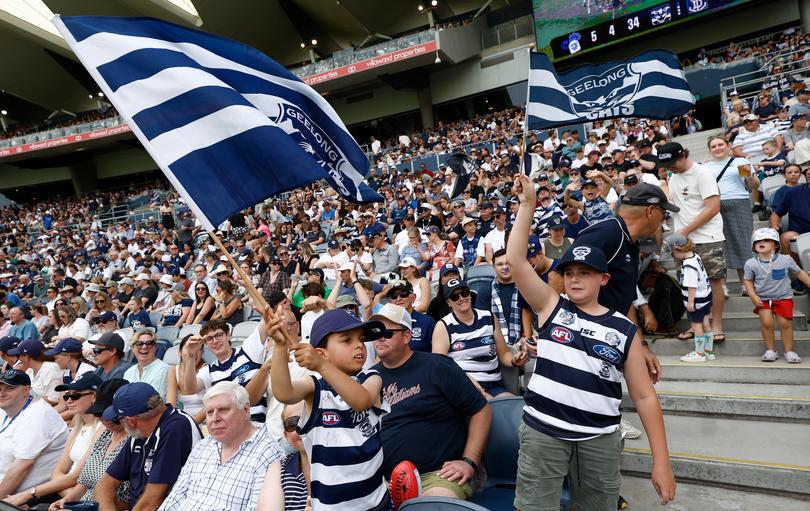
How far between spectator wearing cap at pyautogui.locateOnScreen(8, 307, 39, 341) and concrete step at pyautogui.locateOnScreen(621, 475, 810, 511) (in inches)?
383

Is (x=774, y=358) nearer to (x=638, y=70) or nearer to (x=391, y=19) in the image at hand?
(x=638, y=70)

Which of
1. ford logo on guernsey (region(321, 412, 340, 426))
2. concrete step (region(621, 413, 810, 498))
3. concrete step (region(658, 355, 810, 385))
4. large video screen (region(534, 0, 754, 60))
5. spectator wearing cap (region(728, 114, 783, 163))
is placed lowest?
concrete step (region(621, 413, 810, 498))

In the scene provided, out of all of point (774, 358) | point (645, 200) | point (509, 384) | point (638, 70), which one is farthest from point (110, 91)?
point (774, 358)

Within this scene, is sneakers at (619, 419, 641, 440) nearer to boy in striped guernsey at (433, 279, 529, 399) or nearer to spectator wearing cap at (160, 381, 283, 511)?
boy in striped guernsey at (433, 279, 529, 399)

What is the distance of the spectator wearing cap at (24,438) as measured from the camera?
3.44 meters

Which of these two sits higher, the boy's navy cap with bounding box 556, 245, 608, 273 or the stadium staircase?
the boy's navy cap with bounding box 556, 245, 608, 273

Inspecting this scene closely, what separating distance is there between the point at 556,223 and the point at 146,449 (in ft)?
14.4

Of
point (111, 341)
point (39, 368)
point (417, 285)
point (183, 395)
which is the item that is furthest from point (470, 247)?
point (39, 368)

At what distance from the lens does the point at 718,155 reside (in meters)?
5.09

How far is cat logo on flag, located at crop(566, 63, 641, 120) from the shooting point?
3.93m

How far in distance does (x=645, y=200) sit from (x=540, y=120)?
1555 millimetres

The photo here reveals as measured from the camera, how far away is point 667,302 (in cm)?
446

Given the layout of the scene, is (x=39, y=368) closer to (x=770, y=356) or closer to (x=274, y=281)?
(x=274, y=281)

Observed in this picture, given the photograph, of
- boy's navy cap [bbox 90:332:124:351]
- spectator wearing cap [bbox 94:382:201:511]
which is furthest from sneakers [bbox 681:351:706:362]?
boy's navy cap [bbox 90:332:124:351]
